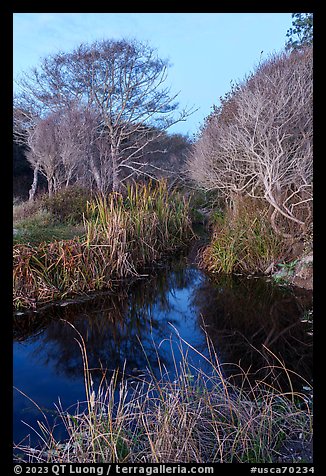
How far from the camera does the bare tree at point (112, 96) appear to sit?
13766 mm

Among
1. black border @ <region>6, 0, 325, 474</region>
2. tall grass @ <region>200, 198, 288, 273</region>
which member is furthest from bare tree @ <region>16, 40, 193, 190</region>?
black border @ <region>6, 0, 325, 474</region>

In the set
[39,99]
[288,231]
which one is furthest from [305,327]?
[39,99]

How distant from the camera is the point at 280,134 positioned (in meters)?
6.25

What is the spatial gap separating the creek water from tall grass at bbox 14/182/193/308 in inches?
11.0

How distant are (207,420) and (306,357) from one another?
1928mm

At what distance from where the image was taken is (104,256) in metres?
6.02

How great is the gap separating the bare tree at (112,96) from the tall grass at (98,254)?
5.80 metres

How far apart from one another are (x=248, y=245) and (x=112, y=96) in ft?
32.3

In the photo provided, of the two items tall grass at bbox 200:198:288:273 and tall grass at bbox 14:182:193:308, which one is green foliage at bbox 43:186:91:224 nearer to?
tall grass at bbox 14:182:193:308

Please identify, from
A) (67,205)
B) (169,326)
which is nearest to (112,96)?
(67,205)

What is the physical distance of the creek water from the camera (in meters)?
3.48

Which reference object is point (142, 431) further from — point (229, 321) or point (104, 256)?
point (104, 256)

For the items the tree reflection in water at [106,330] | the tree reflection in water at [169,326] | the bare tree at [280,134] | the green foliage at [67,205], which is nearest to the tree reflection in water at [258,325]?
the tree reflection in water at [169,326]
